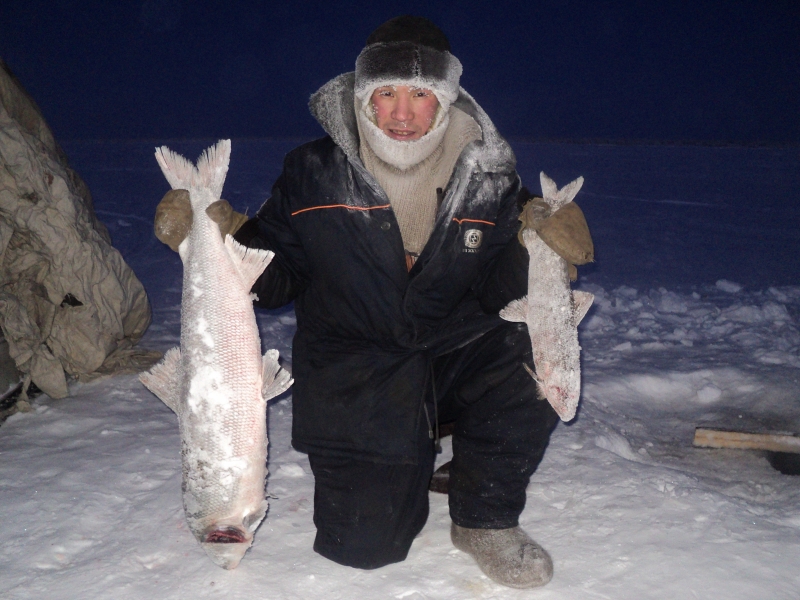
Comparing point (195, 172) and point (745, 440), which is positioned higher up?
point (195, 172)

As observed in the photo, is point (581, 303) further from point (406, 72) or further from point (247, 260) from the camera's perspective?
point (247, 260)

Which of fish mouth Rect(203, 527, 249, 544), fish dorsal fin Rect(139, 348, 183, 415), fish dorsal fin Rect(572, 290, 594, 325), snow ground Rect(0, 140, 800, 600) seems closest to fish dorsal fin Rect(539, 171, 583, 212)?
fish dorsal fin Rect(572, 290, 594, 325)

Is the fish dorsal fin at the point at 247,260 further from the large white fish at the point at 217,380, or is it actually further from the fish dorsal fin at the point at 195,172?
the fish dorsal fin at the point at 195,172

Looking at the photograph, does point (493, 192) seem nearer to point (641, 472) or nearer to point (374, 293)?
point (374, 293)

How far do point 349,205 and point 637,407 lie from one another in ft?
7.96

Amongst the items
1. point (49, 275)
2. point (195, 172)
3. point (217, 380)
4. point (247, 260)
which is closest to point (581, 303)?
point (247, 260)

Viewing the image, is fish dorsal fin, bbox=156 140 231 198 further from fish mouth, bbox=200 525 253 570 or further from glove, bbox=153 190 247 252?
fish mouth, bbox=200 525 253 570

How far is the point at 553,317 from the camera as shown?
2.32 metres

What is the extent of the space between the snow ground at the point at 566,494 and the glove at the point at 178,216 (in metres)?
1.25

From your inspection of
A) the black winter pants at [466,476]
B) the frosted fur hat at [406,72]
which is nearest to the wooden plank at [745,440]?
the black winter pants at [466,476]

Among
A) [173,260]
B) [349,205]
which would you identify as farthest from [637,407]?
[173,260]

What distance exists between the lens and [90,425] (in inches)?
130

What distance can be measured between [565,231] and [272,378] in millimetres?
1174

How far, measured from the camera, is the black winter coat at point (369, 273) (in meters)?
2.44
